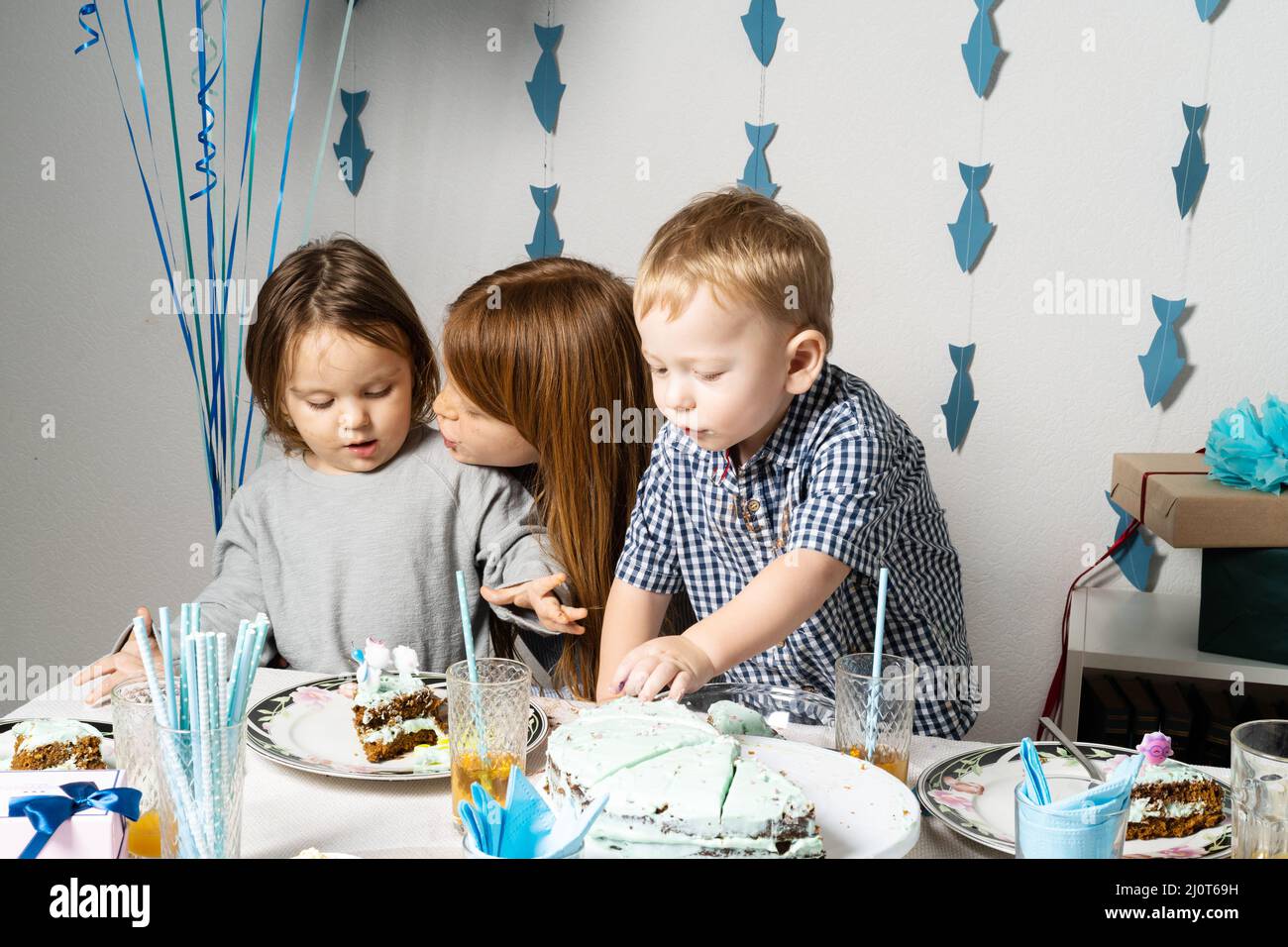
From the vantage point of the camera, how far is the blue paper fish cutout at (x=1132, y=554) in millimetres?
2059

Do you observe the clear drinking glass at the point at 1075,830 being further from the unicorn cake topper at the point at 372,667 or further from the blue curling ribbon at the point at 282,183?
the blue curling ribbon at the point at 282,183

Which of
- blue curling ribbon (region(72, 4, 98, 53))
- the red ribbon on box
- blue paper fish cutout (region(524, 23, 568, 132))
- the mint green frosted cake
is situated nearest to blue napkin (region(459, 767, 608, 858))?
the mint green frosted cake

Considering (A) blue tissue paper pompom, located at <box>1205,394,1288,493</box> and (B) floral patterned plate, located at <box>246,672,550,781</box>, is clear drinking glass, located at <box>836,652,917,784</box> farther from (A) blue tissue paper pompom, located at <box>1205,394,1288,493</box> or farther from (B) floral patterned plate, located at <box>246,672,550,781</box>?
(A) blue tissue paper pompom, located at <box>1205,394,1288,493</box>

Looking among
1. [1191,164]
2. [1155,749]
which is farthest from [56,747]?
[1191,164]

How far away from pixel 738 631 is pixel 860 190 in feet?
3.88

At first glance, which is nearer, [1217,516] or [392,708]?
[392,708]

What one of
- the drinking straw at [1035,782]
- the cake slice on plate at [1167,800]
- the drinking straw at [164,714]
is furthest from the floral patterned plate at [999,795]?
the drinking straw at [164,714]

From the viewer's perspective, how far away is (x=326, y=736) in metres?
1.05

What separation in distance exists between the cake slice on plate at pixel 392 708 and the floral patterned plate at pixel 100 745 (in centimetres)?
21

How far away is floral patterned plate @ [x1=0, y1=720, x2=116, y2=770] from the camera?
0.97 m

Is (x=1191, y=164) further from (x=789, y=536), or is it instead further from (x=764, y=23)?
(x=789, y=536)

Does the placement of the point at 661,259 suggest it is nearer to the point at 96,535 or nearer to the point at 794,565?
the point at 794,565

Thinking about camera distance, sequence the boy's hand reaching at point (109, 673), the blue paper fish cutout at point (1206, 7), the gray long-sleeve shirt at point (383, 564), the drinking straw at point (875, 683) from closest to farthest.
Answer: the drinking straw at point (875, 683) < the boy's hand reaching at point (109, 673) < the gray long-sleeve shirt at point (383, 564) < the blue paper fish cutout at point (1206, 7)
